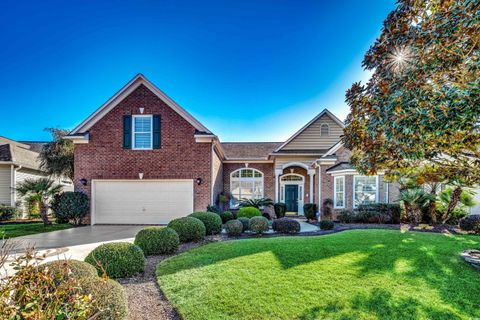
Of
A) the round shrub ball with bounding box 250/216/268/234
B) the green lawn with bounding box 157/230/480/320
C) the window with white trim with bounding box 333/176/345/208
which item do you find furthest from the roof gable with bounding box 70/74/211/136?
the green lawn with bounding box 157/230/480/320

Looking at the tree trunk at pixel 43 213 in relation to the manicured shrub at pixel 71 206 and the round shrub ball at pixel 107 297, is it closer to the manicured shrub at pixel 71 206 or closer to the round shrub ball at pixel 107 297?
the manicured shrub at pixel 71 206

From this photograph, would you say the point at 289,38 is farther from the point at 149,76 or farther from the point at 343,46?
the point at 149,76

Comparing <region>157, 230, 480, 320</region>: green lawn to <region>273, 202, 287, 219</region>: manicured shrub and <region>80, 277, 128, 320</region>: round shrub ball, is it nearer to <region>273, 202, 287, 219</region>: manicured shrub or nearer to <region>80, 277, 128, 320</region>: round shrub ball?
<region>80, 277, 128, 320</region>: round shrub ball

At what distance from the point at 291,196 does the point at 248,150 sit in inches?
204

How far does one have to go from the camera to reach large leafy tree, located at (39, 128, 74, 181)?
17.3m

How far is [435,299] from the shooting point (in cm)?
421

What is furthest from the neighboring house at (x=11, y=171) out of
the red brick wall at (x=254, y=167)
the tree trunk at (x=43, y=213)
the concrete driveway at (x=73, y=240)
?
the red brick wall at (x=254, y=167)

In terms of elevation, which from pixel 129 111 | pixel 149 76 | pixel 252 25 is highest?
pixel 252 25

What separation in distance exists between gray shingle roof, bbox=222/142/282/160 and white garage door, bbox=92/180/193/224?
6022 mm

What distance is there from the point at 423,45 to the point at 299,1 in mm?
6841

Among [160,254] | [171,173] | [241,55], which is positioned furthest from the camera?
[171,173]

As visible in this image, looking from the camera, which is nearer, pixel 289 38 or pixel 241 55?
pixel 289 38

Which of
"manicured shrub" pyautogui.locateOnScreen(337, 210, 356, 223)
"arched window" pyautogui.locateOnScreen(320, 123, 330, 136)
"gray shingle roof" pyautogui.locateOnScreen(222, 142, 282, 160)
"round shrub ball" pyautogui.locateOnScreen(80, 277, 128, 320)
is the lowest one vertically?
"manicured shrub" pyautogui.locateOnScreen(337, 210, 356, 223)

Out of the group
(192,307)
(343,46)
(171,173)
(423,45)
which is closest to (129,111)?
(171,173)
